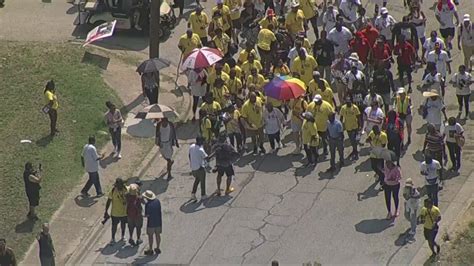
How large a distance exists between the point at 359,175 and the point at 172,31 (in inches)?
395

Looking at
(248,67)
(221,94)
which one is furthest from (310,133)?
(248,67)

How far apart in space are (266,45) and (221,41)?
3.83 feet

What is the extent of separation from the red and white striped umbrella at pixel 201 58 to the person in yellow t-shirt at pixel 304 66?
177 cm

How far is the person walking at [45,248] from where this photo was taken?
2606 centimetres

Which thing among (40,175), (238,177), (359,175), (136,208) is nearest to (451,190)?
(359,175)

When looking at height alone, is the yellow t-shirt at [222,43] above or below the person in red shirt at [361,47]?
A: below

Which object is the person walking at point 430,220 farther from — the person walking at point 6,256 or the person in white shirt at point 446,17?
the person in white shirt at point 446,17

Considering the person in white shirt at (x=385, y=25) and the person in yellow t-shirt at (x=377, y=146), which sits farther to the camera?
the person in white shirt at (x=385, y=25)

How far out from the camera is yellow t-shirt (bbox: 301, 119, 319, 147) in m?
29.9

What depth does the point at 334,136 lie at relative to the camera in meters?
29.8

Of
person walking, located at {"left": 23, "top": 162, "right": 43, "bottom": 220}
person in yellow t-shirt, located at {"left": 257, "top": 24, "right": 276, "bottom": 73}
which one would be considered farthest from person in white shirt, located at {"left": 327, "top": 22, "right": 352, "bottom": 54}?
person walking, located at {"left": 23, "top": 162, "right": 43, "bottom": 220}

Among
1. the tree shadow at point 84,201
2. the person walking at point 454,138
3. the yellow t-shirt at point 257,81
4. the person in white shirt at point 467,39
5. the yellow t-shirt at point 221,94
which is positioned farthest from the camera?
the person in white shirt at point 467,39

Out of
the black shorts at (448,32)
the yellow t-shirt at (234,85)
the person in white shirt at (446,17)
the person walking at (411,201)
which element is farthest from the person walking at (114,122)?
the black shorts at (448,32)

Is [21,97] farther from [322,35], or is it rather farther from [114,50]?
[322,35]
